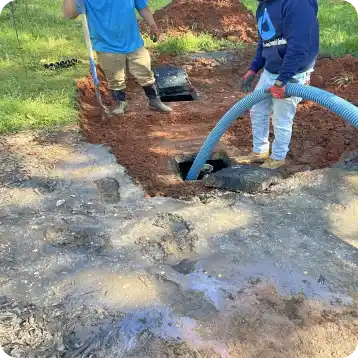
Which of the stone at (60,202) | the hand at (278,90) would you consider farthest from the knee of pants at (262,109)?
the stone at (60,202)

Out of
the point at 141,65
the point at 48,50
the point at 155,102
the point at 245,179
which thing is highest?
the point at 141,65

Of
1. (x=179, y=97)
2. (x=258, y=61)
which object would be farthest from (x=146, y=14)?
(x=258, y=61)

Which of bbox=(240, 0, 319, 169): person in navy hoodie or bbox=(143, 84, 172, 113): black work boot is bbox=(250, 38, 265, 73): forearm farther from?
bbox=(143, 84, 172, 113): black work boot

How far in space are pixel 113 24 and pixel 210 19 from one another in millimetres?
5257

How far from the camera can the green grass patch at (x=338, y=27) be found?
8.02 meters

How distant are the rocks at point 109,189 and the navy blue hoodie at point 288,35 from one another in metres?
1.73

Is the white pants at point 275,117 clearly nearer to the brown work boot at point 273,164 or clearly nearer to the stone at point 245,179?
the brown work boot at point 273,164

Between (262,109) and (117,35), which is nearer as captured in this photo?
(262,109)

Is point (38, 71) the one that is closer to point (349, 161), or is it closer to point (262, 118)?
point (262, 118)

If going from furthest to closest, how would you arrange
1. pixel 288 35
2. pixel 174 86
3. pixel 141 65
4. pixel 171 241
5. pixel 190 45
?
pixel 190 45, pixel 174 86, pixel 141 65, pixel 288 35, pixel 171 241

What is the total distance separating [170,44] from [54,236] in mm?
6024

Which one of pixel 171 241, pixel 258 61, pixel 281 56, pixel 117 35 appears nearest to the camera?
pixel 171 241

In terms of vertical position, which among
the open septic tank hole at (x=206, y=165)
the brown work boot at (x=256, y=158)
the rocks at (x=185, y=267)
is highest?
the rocks at (x=185, y=267)

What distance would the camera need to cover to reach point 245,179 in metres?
3.97
